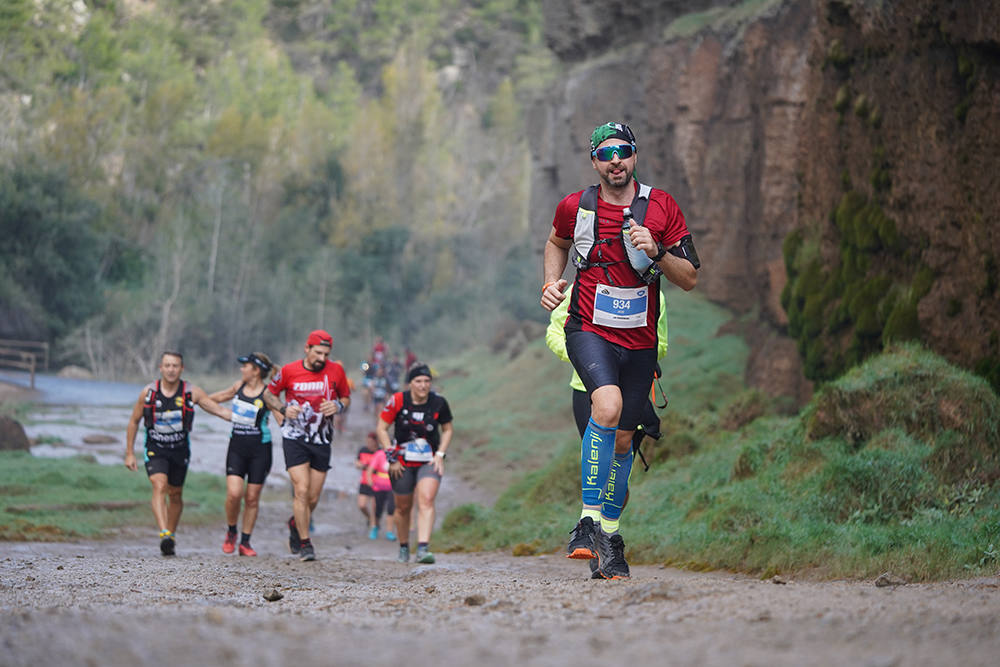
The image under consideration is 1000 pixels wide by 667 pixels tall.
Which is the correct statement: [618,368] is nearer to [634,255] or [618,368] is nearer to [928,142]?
[634,255]

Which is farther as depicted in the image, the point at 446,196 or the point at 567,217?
the point at 446,196

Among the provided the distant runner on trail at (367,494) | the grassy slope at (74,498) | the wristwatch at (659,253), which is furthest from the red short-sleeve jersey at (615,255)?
the distant runner on trail at (367,494)

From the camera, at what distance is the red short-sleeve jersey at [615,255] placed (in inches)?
271

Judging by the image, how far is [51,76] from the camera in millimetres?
48656

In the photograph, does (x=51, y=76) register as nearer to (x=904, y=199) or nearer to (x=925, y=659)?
(x=904, y=199)

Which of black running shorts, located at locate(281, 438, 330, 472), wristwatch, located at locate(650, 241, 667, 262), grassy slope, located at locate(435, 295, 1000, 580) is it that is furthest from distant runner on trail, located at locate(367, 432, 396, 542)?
wristwatch, located at locate(650, 241, 667, 262)

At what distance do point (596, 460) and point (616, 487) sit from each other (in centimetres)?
34

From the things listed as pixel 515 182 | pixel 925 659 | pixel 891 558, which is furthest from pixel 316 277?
pixel 925 659

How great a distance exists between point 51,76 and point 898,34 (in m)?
42.3

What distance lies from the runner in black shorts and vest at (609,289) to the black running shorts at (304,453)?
206 inches

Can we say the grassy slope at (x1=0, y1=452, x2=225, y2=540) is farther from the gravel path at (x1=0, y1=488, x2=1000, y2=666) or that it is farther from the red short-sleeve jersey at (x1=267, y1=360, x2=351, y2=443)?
the gravel path at (x1=0, y1=488, x2=1000, y2=666)

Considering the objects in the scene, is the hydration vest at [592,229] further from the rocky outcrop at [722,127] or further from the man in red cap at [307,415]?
the rocky outcrop at [722,127]

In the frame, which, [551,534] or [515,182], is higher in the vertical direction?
[515,182]

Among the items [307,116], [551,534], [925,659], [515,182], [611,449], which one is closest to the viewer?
[925,659]
